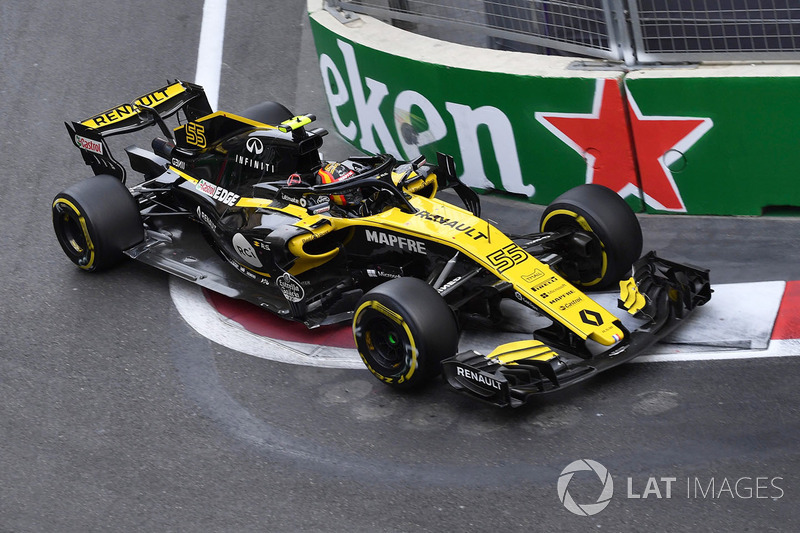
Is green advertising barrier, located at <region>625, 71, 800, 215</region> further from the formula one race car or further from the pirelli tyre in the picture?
the pirelli tyre

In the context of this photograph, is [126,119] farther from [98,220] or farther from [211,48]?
[211,48]

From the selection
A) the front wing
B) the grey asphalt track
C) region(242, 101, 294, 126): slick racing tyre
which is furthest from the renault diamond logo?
region(242, 101, 294, 126): slick racing tyre

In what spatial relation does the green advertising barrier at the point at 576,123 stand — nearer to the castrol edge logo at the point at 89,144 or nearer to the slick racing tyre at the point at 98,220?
the castrol edge logo at the point at 89,144

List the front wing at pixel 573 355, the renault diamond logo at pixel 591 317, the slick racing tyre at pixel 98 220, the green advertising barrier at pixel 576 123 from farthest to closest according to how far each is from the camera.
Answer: the slick racing tyre at pixel 98 220 < the green advertising barrier at pixel 576 123 < the renault diamond logo at pixel 591 317 < the front wing at pixel 573 355

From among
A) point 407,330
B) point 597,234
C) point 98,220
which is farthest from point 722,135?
point 98,220

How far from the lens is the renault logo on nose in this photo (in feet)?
25.5

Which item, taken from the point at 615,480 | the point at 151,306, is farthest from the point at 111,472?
the point at 615,480

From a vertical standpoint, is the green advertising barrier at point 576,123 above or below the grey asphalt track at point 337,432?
above

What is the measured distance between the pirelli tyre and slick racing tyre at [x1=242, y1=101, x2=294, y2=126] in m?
3.58

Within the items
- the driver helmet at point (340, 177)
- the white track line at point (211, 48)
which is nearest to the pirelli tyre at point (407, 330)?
the driver helmet at point (340, 177)

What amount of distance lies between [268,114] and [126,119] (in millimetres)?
1362

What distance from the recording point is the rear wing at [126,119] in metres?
8.62

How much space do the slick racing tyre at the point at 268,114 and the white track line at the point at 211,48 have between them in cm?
213

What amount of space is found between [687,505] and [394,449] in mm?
1766
